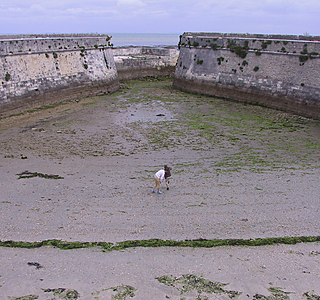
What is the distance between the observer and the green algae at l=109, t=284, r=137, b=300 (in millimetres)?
4891

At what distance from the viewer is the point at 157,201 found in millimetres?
8211

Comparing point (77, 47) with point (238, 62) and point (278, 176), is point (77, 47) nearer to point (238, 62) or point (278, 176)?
point (238, 62)

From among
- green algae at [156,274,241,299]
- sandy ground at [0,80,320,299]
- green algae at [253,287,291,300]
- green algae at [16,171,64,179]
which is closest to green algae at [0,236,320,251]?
sandy ground at [0,80,320,299]

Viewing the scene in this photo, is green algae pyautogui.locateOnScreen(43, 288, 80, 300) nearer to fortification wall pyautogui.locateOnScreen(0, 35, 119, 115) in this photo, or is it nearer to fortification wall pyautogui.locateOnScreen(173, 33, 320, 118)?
fortification wall pyautogui.locateOnScreen(0, 35, 119, 115)

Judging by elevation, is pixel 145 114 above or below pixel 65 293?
above

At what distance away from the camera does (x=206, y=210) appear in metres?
7.75

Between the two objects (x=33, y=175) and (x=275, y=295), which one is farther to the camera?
(x=33, y=175)

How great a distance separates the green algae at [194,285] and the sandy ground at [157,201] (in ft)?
0.25

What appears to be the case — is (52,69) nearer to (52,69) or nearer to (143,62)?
(52,69)

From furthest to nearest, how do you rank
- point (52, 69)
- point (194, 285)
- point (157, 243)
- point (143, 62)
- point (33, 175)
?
point (143, 62)
point (52, 69)
point (33, 175)
point (157, 243)
point (194, 285)

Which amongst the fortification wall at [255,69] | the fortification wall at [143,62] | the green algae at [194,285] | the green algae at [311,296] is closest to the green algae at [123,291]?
the green algae at [194,285]

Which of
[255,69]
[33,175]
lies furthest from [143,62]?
[33,175]

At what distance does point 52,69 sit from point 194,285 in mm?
17537

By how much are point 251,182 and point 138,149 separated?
4.84 m
